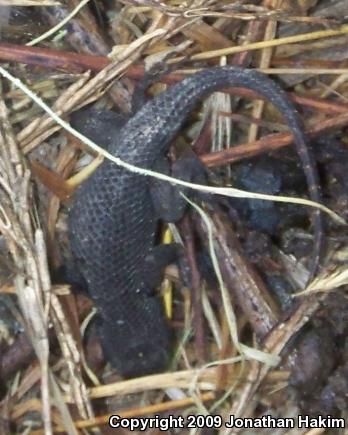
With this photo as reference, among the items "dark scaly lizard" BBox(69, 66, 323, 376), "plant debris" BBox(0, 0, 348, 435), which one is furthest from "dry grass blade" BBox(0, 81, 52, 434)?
"dark scaly lizard" BBox(69, 66, 323, 376)

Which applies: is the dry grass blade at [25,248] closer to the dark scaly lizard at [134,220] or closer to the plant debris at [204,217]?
the plant debris at [204,217]

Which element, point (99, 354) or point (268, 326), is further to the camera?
point (99, 354)

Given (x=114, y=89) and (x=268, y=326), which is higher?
(x=114, y=89)

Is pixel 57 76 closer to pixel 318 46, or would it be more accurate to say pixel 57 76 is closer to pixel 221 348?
pixel 318 46

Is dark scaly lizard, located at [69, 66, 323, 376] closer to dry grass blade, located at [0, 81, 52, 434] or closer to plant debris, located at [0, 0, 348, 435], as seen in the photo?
plant debris, located at [0, 0, 348, 435]

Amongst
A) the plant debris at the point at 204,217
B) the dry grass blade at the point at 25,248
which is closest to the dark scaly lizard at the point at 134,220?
the plant debris at the point at 204,217

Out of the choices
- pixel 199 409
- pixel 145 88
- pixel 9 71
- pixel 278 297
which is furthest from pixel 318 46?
pixel 199 409

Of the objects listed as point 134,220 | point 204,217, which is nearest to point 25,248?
point 134,220

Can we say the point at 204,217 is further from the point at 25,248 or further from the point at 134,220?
the point at 25,248
